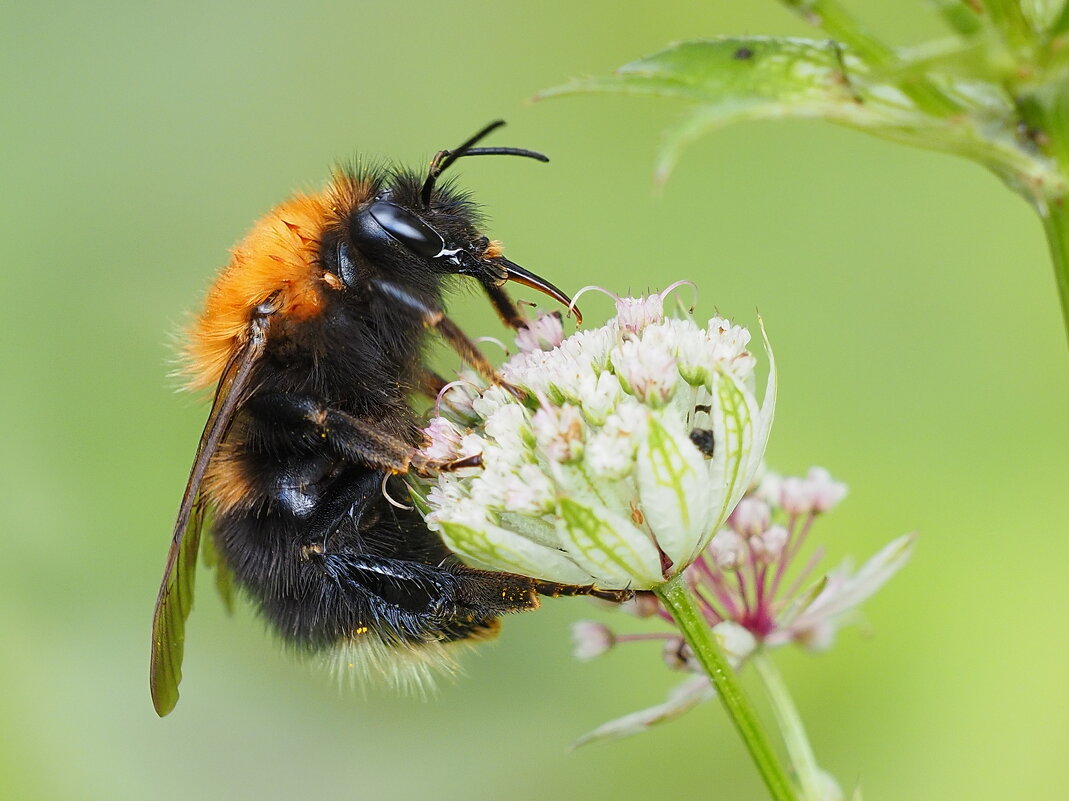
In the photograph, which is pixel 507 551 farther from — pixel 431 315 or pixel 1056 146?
pixel 1056 146

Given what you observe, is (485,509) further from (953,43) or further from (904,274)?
(904,274)

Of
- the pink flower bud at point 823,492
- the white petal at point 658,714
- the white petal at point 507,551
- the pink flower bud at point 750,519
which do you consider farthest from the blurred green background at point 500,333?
the white petal at point 507,551

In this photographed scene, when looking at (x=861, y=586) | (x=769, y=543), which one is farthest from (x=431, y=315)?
(x=861, y=586)

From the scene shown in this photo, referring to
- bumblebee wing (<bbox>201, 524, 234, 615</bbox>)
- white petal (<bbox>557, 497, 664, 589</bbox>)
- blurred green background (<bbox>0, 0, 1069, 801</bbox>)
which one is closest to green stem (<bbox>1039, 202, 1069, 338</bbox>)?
white petal (<bbox>557, 497, 664, 589</bbox>)

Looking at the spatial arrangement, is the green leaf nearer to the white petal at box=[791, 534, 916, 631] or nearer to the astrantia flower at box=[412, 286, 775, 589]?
the astrantia flower at box=[412, 286, 775, 589]

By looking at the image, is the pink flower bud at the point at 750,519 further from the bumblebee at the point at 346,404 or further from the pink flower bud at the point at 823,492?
the bumblebee at the point at 346,404
